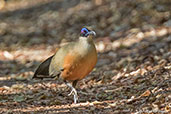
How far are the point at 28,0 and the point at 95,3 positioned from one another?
5357 millimetres

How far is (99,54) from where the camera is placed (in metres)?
9.14

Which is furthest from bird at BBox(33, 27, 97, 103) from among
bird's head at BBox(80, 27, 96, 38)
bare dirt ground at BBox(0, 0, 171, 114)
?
bare dirt ground at BBox(0, 0, 171, 114)

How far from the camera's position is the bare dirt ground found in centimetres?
519

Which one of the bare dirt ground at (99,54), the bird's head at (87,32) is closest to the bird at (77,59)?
the bird's head at (87,32)

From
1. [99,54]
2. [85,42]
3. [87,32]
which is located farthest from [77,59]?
[99,54]

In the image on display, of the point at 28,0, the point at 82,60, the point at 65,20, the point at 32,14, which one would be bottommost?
the point at 82,60

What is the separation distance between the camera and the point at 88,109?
16.4 feet

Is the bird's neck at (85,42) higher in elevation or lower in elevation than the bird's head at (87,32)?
lower

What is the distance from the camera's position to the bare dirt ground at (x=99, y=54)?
5.19m

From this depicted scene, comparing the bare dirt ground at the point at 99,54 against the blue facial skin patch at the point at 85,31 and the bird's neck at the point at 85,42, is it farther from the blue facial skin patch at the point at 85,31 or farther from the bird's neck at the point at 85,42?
the blue facial skin patch at the point at 85,31

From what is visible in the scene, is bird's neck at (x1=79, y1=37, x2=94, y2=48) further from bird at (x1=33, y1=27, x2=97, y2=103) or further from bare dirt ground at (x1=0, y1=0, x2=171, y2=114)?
bare dirt ground at (x1=0, y1=0, x2=171, y2=114)

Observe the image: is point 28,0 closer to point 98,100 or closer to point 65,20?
point 65,20

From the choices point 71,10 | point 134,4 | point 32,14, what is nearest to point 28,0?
point 32,14

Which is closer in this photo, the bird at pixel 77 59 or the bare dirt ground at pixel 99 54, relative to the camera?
the bird at pixel 77 59
